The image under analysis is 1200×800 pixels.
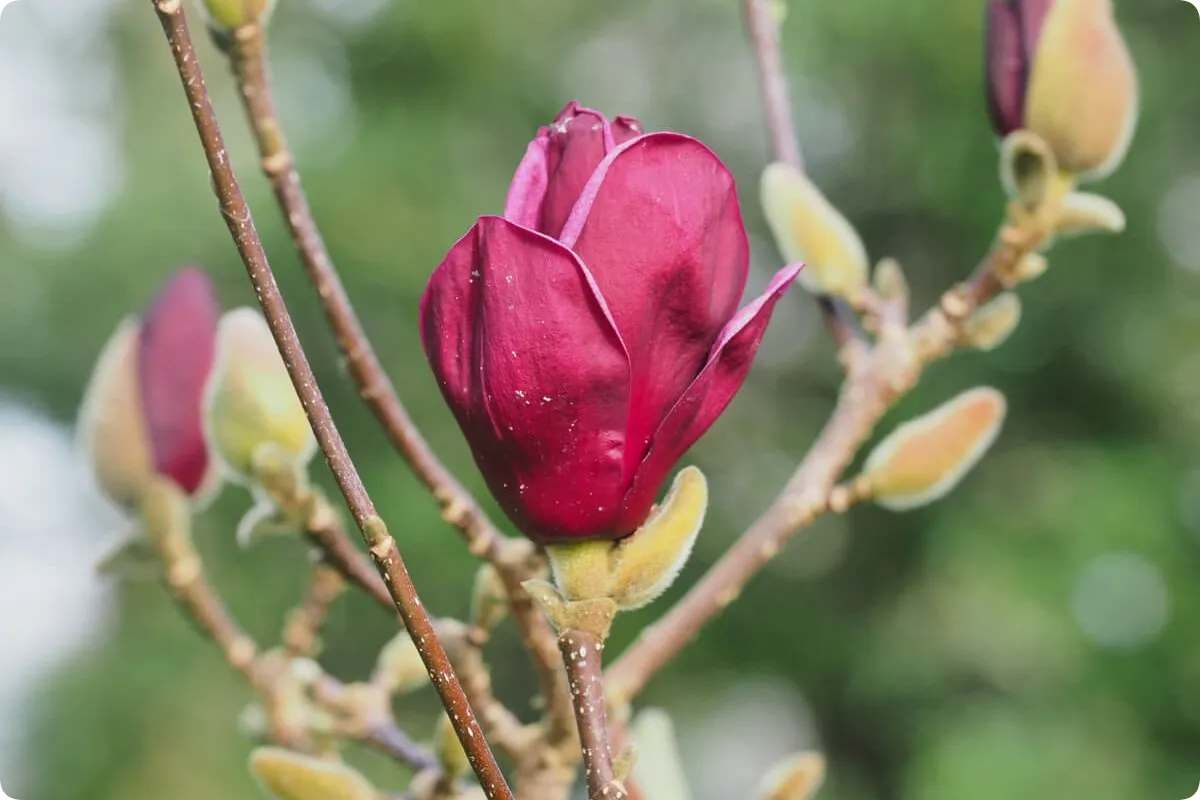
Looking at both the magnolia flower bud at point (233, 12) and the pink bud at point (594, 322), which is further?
the magnolia flower bud at point (233, 12)

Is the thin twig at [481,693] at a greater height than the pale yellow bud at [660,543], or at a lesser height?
lesser

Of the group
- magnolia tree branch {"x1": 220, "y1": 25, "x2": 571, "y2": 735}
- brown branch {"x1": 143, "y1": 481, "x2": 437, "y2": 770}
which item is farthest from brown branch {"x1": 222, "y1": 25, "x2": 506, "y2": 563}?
brown branch {"x1": 143, "y1": 481, "x2": 437, "y2": 770}

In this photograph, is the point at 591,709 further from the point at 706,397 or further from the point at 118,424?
the point at 118,424

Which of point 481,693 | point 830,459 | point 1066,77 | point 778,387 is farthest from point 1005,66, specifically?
point 778,387

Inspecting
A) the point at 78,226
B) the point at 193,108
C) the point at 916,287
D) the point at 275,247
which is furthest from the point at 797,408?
the point at 193,108

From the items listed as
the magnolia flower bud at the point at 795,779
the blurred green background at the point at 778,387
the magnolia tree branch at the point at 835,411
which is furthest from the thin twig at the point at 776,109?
the blurred green background at the point at 778,387

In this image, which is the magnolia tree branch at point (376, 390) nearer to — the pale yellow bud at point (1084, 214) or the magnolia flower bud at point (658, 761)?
the magnolia flower bud at point (658, 761)
